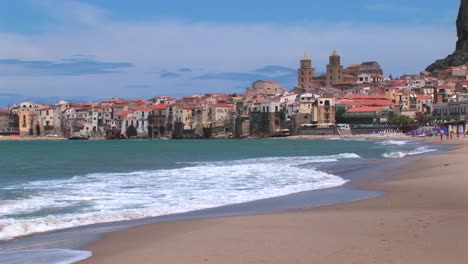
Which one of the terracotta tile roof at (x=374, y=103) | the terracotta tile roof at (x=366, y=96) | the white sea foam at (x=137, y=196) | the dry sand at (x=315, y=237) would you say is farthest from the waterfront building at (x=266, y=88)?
the dry sand at (x=315, y=237)

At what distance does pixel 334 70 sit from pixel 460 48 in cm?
2953

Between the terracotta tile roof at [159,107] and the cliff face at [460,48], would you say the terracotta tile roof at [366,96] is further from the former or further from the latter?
the cliff face at [460,48]

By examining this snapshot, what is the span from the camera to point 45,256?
29.1ft

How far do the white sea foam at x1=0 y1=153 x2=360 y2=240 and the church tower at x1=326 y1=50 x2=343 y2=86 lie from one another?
131 m

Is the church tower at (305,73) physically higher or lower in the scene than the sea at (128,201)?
higher

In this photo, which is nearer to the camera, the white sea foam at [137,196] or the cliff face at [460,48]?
the white sea foam at [137,196]

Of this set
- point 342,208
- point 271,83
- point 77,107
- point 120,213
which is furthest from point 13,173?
point 271,83

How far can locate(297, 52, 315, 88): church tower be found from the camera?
159000 millimetres

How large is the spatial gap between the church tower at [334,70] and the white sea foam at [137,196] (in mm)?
131243

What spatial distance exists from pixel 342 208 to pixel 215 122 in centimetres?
10484

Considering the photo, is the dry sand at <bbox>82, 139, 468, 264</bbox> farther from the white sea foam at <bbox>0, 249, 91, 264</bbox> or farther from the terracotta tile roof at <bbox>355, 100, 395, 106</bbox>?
the terracotta tile roof at <bbox>355, 100, 395, 106</bbox>

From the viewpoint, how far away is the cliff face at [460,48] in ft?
474

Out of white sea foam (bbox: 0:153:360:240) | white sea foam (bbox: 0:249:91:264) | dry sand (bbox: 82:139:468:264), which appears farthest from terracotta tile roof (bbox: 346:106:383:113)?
white sea foam (bbox: 0:249:91:264)

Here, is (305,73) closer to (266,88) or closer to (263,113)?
(266,88)
